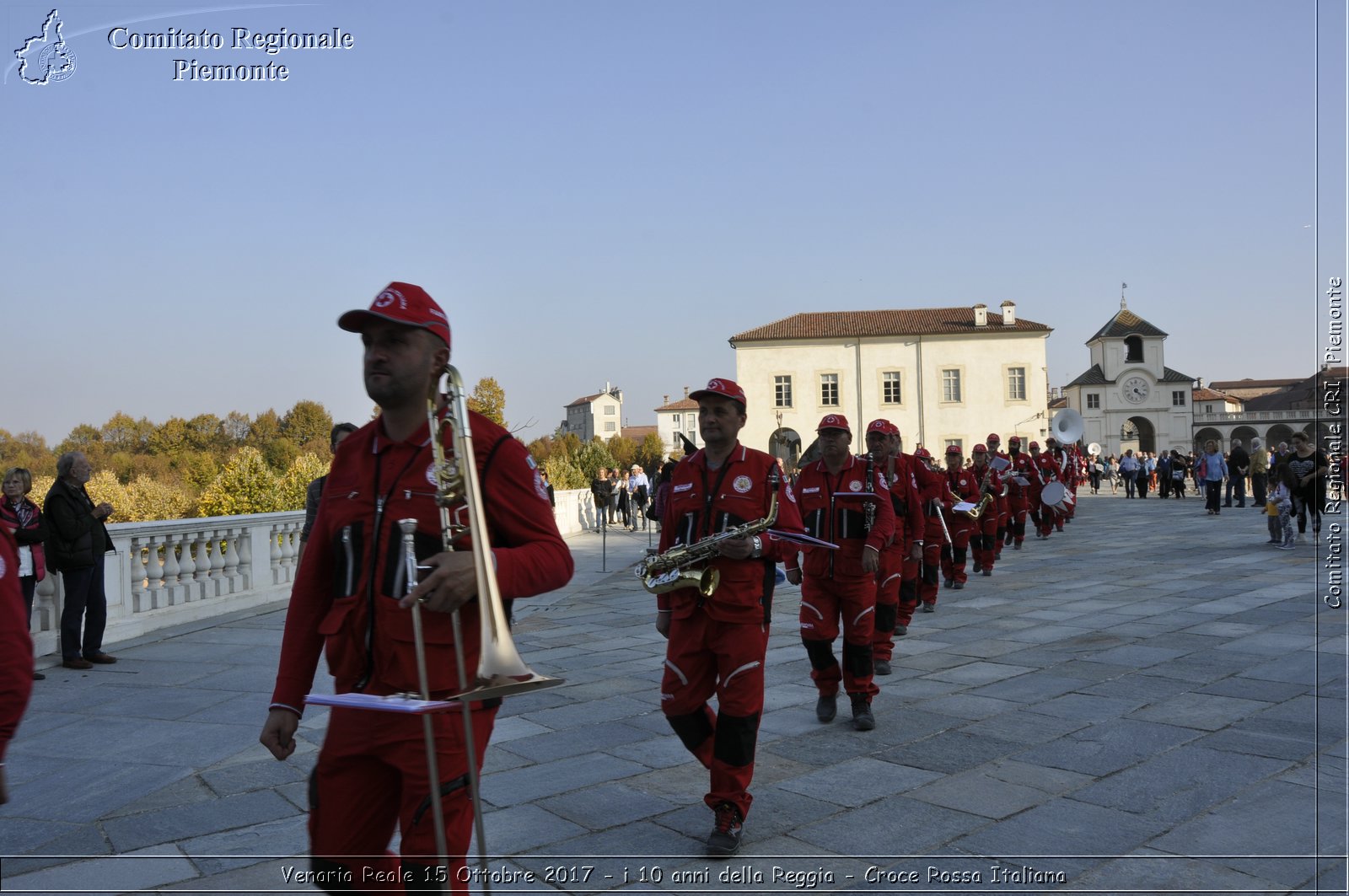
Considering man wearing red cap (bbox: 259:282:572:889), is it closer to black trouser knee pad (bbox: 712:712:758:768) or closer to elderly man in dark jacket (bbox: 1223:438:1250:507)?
black trouser knee pad (bbox: 712:712:758:768)

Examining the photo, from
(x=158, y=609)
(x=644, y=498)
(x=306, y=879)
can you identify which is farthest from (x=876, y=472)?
(x=644, y=498)

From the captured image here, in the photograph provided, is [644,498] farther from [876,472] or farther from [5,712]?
[5,712]

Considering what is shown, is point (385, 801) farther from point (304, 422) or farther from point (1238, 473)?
point (304, 422)

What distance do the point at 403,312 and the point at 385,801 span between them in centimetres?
122

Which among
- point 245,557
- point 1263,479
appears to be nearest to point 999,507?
point 245,557

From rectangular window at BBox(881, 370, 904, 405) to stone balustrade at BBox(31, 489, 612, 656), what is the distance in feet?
171

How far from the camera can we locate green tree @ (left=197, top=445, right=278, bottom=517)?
2244 cm

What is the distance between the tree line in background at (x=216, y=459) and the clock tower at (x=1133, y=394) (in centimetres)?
3855

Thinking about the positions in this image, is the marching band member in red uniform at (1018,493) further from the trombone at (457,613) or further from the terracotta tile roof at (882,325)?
the terracotta tile roof at (882,325)

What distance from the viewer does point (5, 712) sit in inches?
94.9

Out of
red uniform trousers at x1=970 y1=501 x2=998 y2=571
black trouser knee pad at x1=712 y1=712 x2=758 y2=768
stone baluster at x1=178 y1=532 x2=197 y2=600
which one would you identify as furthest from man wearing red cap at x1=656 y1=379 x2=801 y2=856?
red uniform trousers at x1=970 y1=501 x2=998 y2=571

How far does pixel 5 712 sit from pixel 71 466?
6817 millimetres

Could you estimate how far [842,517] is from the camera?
21.6 ft

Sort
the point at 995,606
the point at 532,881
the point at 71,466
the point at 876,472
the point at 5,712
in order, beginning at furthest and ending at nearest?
the point at 995,606
the point at 71,466
the point at 876,472
the point at 532,881
the point at 5,712
